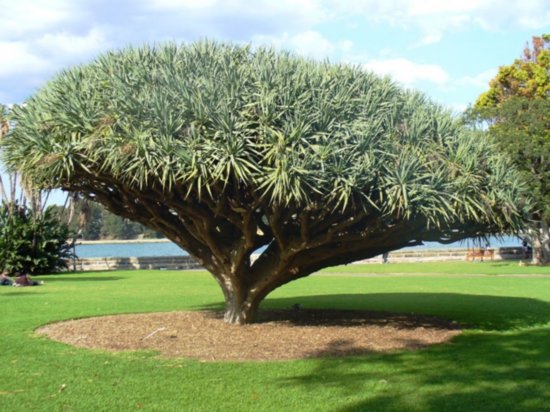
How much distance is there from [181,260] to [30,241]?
1260cm

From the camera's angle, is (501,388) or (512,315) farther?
(512,315)

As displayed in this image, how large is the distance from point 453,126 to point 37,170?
7.32 metres

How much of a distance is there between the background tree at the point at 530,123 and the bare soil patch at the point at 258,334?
18.2 meters

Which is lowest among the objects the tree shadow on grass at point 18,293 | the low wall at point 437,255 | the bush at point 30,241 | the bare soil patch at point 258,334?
the low wall at point 437,255

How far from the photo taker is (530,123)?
118 feet

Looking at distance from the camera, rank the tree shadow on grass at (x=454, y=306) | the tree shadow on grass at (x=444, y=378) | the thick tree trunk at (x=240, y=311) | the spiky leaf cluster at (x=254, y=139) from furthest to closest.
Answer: the tree shadow on grass at (x=454, y=306) < the thick tree trunk at (x=240, y=311) < the spiky leaf cluster at (x=254, y=139) < the tree shadow on grass at (x=444, y=378)

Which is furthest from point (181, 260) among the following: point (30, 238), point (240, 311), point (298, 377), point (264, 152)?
point (298, 377)

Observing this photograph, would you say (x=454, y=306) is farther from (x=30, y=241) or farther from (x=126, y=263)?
(x=126, y=263)

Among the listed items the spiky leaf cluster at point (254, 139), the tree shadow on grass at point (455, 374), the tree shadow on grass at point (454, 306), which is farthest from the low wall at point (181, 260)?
the tree shadow on grass at point (455, 374)

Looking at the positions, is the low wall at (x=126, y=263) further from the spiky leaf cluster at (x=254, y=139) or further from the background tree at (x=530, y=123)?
the spiky leaf cluster at (x=254, y=139)

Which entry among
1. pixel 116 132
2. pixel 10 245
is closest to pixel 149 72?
pixel 116 132

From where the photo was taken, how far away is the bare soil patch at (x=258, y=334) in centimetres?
1092

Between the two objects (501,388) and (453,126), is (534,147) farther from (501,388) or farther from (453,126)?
(501,388)

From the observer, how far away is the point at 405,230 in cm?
1255
